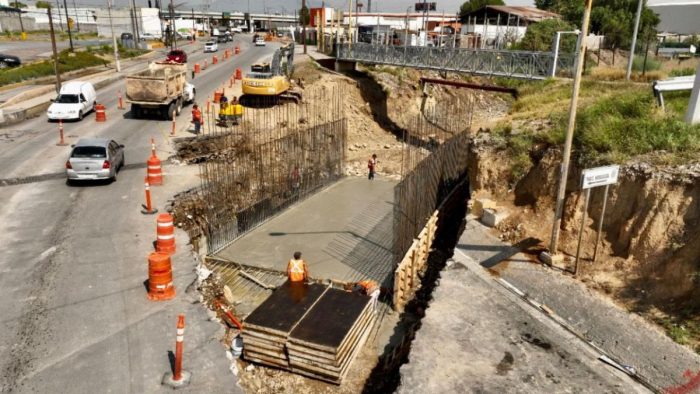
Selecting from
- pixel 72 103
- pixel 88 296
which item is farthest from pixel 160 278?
pixel 72 103

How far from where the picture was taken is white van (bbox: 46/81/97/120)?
28.7 m

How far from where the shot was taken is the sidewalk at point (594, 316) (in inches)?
402

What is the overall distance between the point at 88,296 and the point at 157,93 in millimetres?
17848

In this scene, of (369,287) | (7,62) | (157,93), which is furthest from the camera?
(7,62)

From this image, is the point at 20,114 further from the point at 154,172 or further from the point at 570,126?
the point at 570,126

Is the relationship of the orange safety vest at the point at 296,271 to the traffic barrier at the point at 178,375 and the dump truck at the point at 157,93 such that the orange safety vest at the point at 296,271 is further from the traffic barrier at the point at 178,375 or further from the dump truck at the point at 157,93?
the dump truck at the point at 157,93

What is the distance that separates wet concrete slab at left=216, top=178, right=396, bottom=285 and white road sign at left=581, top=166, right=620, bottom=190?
252 inches

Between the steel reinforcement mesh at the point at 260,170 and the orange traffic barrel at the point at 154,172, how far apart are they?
1.77 meters

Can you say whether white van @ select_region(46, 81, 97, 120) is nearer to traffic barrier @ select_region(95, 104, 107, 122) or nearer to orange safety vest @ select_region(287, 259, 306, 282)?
traffic barrier @ select_region(95, 104, 107, 122)

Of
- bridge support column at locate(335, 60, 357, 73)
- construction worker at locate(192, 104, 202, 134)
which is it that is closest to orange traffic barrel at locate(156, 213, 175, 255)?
construction worker at locate(192, 104, 202, 134)

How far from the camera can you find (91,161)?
18.8 meters

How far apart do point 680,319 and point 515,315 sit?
11.3 ft

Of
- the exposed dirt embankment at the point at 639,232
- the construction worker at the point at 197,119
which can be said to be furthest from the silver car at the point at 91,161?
the exposed dirt embankment at the point at 639,232

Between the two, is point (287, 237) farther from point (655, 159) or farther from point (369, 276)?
point (655, 159)
